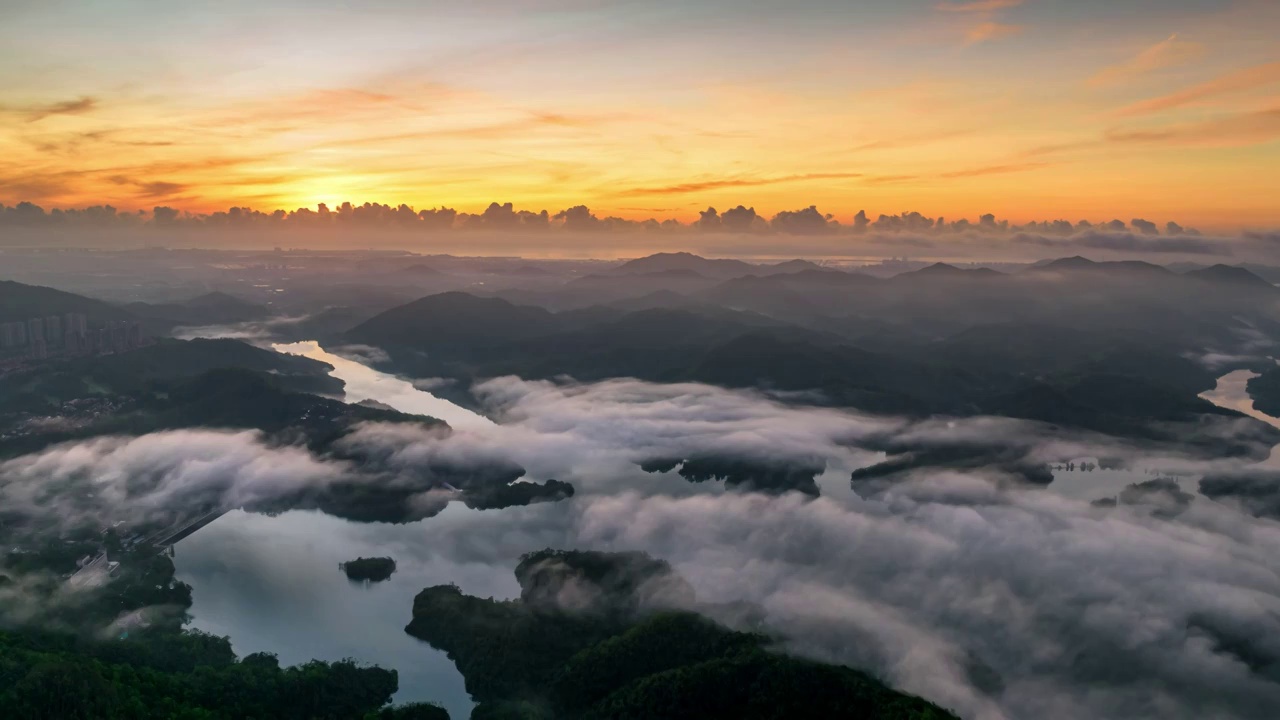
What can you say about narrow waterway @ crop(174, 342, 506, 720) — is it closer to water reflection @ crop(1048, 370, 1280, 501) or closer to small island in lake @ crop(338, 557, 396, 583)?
small island in lake @ crop(338, 557, 396, 583)

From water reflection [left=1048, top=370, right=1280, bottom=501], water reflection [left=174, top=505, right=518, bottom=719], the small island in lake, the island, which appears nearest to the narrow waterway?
water reflection [left=174, top=505, right=518, bottom=719]

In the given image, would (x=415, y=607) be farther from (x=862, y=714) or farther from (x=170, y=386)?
(x=170, y=386)

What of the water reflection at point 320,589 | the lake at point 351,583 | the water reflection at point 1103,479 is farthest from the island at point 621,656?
the water reflection at point 1103,479

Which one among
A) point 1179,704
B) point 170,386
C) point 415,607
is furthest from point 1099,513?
point 170,386

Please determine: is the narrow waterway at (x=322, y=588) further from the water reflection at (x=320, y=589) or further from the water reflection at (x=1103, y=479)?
the water reflection at (x=1103, y=479)

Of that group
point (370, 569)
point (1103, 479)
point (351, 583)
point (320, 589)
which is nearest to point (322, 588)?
point (320, 589)

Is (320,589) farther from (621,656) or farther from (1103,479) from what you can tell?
(1103,479)
